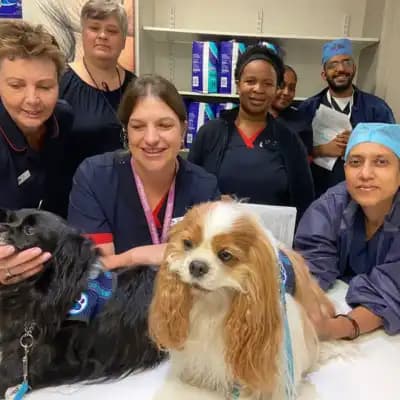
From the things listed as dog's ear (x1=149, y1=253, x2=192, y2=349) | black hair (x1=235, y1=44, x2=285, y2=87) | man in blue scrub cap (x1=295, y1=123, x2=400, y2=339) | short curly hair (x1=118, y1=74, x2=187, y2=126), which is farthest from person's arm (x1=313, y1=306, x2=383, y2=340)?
black hair (x1=235, y1=44, x2=285, y2=87)

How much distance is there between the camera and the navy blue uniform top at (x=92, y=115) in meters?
2.30

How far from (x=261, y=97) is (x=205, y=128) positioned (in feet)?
1.05

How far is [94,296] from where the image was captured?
1.11 meters

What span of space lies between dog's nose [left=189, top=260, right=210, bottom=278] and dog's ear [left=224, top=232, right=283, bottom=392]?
0.08 m

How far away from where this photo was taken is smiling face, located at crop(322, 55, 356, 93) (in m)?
3.09

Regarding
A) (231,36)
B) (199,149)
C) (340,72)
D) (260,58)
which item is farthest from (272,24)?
(199,149)

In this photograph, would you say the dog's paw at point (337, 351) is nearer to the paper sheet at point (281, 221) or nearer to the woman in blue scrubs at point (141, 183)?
the paper sheet at point (281, 221)

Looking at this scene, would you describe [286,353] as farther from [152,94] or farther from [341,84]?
[341,84]

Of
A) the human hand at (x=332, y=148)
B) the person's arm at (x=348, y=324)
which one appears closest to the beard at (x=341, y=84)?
the human hand at (x=332, y=148)

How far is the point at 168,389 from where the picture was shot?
3.44 ft

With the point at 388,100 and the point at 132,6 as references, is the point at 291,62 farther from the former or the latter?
the point at 132,6

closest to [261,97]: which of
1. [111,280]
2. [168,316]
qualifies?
[111,280]

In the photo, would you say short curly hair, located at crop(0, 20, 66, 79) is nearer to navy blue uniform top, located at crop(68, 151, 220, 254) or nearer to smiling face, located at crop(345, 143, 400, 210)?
navy blue uniform top, located at crop(68, 151, 220, 254)

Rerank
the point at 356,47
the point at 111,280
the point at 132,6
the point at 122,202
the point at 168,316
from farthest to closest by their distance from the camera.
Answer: the point at 356,47, the point at 132,6, the point at 122,202, the point at 111,280, the point at 168,316
